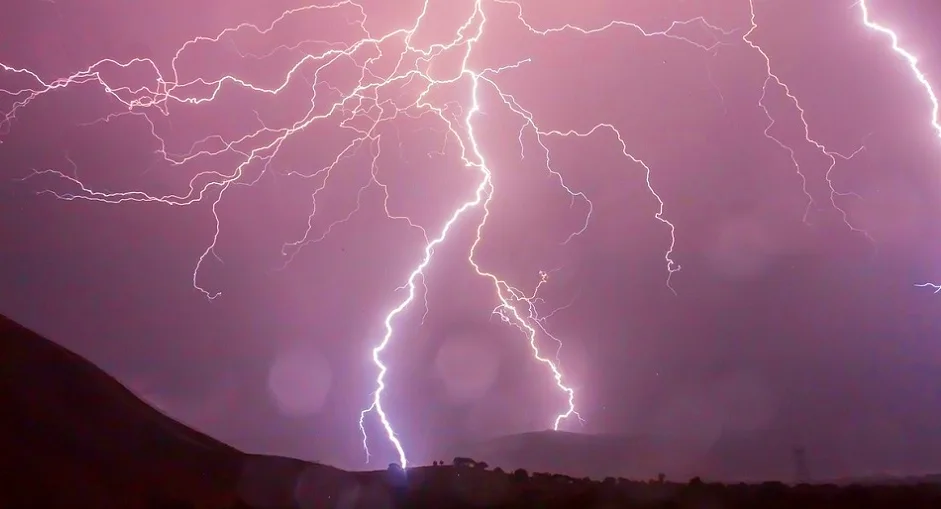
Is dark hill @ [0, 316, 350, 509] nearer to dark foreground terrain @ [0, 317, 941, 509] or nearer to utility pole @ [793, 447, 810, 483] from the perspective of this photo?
dark foreground terrain @ [0, 317, 941, 509]

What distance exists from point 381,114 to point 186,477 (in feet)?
8.78

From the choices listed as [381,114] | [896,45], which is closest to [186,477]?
[381,114]

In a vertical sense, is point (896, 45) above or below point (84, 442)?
above

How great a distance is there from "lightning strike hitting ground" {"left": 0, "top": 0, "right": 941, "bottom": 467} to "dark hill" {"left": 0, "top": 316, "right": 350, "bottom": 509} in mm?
816

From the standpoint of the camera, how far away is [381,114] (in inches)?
161

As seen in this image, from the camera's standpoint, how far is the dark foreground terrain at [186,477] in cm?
338

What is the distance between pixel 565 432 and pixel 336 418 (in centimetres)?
159

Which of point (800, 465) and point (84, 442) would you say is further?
point (800, 465)

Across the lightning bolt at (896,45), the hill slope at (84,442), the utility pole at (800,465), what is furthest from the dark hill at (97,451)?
the lightning bolt at (896,45)

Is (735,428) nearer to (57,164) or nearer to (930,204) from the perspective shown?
(930,204)

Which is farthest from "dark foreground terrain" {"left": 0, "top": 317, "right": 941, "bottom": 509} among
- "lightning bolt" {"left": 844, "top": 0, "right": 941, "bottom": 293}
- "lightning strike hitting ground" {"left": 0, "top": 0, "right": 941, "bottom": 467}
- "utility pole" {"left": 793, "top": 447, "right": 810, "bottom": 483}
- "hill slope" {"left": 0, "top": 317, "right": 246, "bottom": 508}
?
"lightning bolt" {"left": 844, "top": 0, "right": 941, "bottom": 293}

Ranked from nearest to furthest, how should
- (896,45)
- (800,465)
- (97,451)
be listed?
(97,451) < (896,45) < (800,465)

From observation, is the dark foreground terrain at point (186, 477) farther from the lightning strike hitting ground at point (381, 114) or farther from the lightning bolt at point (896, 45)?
the lightning bolt at point (896, 45)

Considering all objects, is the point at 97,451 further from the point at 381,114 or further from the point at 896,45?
the point at 896,45
